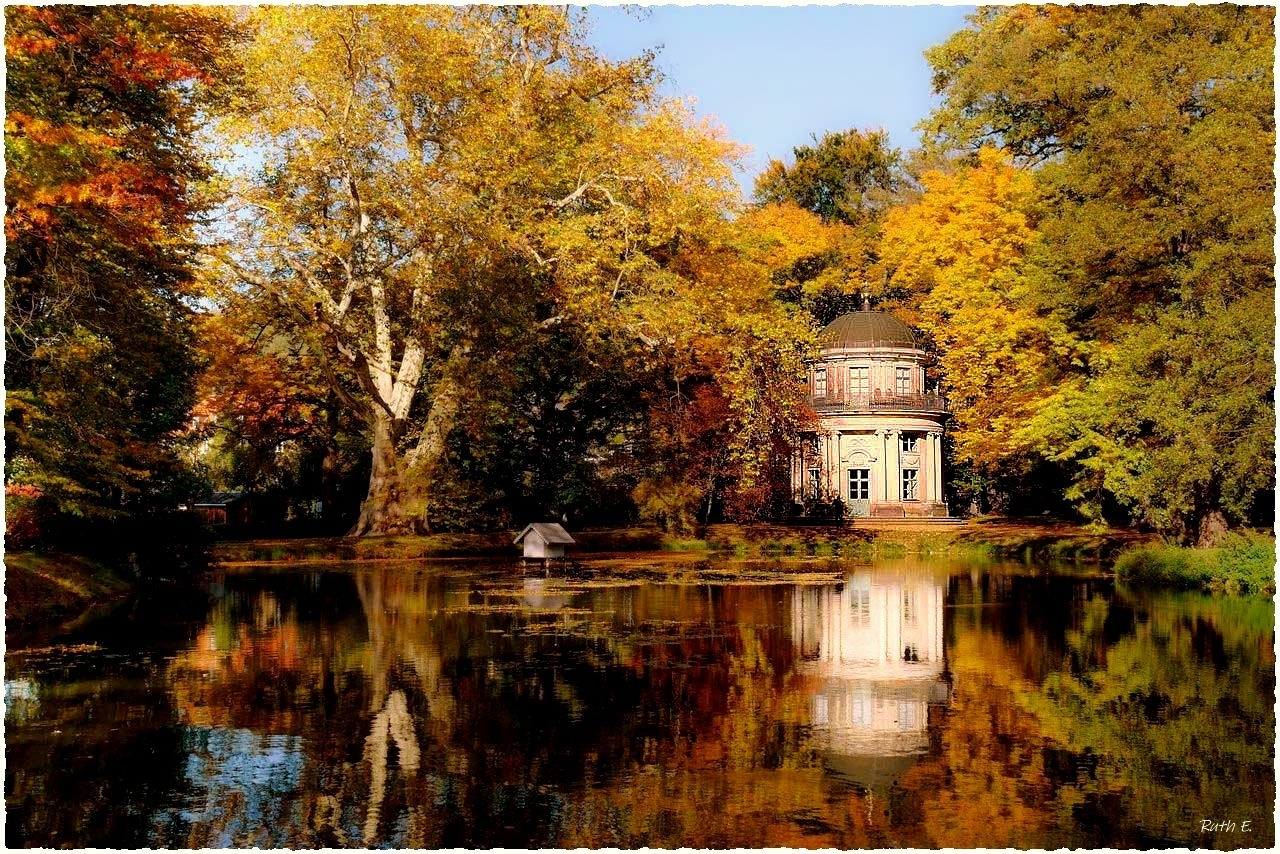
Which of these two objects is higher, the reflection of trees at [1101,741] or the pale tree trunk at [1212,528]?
the pale tree trunk at [1212,528]

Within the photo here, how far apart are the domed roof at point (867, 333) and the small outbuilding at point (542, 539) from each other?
2209cm

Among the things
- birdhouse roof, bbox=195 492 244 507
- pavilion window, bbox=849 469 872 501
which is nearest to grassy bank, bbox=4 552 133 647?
pavilion window, bbox=849 469 872 501

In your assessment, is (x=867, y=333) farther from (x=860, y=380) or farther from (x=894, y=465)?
(x=894, y=465)

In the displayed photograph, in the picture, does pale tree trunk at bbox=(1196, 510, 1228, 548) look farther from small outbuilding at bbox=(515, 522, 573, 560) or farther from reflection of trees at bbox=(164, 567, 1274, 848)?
small outbuilding at bbox=(515, 522, 573, 560)

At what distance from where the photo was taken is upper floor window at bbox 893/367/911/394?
180 feet

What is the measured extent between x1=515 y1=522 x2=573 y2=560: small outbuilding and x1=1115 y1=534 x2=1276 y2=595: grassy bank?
46.4 ft

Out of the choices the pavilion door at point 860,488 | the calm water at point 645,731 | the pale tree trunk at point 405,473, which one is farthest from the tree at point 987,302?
the calm water at point 645,731

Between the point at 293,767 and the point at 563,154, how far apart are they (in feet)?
97.8

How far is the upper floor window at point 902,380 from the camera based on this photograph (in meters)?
54.9

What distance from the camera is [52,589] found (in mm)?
20656

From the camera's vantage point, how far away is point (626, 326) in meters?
37.8

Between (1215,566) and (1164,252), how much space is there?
6897 mm

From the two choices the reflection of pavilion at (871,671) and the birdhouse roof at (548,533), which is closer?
the reflection of pavilion at (871,671)

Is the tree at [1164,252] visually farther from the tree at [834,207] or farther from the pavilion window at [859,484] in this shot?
the tree at [834,207]
